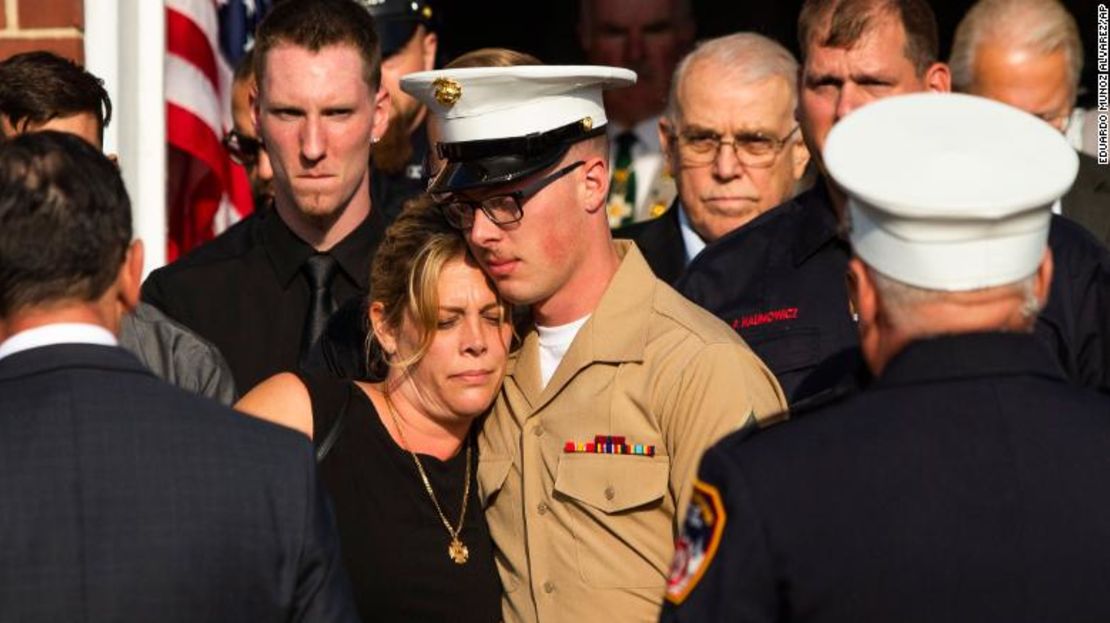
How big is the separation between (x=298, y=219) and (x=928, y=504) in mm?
2968

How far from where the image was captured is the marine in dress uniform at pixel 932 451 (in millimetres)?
3016

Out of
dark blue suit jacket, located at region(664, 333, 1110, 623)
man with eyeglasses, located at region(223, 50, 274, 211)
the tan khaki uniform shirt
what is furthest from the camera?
man with eyeglasses, located at region(223, 50, 274, 211)

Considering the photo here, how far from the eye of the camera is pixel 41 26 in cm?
610

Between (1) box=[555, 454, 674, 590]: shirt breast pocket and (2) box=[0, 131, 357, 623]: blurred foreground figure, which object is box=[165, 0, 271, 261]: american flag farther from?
(2) box=[0, 131, 357, 623]: blurred foreground figure

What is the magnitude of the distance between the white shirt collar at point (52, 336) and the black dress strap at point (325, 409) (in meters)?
1.13

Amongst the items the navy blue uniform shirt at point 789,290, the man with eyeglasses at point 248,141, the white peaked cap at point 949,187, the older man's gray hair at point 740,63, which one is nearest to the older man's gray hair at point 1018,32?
the older man's gray hair at point 740,63

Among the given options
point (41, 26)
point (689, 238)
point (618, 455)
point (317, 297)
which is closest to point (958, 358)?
point (618, 455)

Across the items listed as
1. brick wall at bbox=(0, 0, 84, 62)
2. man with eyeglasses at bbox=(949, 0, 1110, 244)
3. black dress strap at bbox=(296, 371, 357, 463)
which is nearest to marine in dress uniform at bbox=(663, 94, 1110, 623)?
black dress strap at bbox=(296, 371, 357, 463)

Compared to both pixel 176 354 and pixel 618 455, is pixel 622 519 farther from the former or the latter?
pixel 176 354

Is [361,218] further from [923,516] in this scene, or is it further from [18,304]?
[923,516]

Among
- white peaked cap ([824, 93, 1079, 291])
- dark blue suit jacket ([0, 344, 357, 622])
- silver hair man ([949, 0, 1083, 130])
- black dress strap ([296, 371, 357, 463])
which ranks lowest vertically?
black dress strap ([296, 371, 357, 463])

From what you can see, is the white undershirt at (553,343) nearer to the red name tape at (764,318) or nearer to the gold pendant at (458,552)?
the gold pendant at (458,552)

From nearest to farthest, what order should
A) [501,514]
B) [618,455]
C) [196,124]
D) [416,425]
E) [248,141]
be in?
[618,455] < [501,514] < [416,425] < [248,141] < [196,124]

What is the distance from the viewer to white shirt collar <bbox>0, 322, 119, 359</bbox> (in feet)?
10.6
